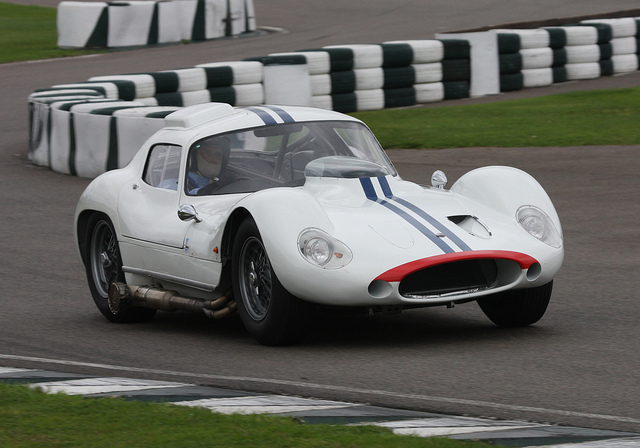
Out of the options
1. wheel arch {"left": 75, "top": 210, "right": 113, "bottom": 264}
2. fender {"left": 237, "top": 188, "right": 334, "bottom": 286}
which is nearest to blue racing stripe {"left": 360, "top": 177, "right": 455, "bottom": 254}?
fender {"left": 237, "top": 188, "right": 334, "bottom": 286}

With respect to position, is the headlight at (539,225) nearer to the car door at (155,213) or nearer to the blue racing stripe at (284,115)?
the blue racing stripe at (284,115)

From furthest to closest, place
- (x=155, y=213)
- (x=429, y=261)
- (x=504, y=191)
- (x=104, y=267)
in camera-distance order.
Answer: (x=104, y=267), (x=155, y=213), (x=504, y=191), (x=429, y=261)

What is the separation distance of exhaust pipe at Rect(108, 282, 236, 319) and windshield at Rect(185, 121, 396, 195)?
2.09 ft

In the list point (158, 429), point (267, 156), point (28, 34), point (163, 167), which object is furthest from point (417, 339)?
point (28, 34)

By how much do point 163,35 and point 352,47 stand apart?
32.7 ft

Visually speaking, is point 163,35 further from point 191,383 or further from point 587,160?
point 191,383

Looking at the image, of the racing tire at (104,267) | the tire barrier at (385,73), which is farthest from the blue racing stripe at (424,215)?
the tire barrier at (385,73)

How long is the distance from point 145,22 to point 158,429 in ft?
75.2

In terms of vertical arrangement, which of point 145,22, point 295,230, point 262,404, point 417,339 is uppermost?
point 145,22

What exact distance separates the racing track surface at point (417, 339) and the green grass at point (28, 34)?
41.6ft

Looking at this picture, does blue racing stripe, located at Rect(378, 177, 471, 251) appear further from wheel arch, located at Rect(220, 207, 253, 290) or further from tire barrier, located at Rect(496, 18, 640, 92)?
tire barrier, located at Rect(496, 18, 640, 92)

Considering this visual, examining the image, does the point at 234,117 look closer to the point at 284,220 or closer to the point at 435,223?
the point at 284,220

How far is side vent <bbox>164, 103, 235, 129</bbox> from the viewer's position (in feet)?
24.5

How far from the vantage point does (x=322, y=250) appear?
5977 millimetres
